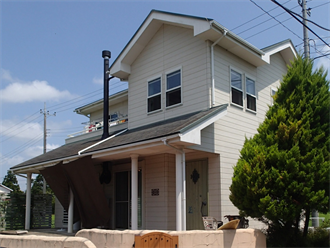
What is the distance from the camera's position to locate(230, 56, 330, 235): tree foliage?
778 cm

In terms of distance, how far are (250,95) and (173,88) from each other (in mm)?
2823

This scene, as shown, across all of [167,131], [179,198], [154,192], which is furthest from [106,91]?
[179,198]

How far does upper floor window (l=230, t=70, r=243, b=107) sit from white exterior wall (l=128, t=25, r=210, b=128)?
129 cm

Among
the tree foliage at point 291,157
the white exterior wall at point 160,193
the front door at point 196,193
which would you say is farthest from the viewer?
the white exterior wall at point 160,193

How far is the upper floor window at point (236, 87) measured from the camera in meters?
12.1

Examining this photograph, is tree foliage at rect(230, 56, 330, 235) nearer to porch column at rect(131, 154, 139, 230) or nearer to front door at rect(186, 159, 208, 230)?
front door at rect(186, 159, 208, 230)

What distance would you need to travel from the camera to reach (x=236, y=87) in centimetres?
1225

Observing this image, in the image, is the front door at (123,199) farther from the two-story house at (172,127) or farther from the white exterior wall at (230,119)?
the white exterior wall at (230,119)

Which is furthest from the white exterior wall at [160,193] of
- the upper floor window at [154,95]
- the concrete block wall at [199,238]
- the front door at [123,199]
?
the concrete block wall at [199,238]

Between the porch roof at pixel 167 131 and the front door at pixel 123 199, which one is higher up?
the porch roof at pixel 167 131

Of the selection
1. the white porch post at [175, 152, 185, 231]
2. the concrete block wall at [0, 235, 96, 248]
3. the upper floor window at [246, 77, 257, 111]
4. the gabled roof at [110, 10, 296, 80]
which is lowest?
the concrete block wall at [0, 235, 96, 248]

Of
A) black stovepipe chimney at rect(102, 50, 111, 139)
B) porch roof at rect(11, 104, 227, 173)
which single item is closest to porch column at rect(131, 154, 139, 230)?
porch roof at rect(11, 104, 227, 173)

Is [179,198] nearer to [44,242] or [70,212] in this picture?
[44,242]

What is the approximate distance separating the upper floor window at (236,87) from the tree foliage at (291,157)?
294 centimetres
